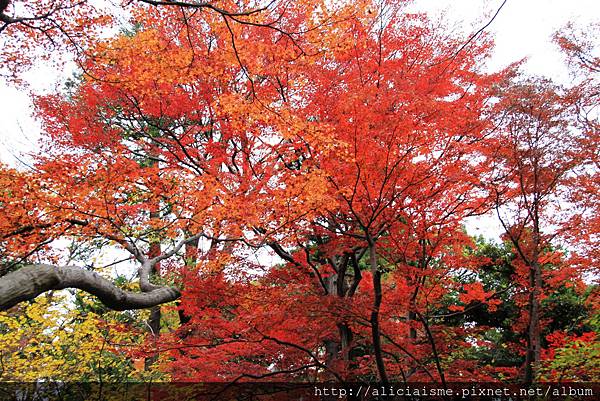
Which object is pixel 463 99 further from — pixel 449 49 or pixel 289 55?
pixel 289 55

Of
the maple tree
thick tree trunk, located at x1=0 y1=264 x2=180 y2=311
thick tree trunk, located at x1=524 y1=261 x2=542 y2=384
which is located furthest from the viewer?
thick tree trunk, located at x1=524 y1=261 x2=542 y2=384

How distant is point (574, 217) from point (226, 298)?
270 inches

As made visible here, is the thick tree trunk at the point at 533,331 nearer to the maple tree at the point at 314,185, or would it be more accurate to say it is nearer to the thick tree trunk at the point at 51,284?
the maple tree at the point at 314,185

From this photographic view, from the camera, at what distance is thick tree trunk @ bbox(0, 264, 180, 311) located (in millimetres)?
3203

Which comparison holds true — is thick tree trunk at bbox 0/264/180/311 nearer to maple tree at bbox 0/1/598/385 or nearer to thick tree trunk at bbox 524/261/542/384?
maple tree at bbox 0/1/598/385

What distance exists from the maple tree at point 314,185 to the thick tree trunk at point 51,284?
5cm

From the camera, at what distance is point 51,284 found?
3498 millimetres

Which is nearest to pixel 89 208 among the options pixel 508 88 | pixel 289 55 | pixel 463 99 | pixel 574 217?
pixel 289 55

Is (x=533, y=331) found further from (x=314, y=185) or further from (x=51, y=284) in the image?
(x=51, y=284)

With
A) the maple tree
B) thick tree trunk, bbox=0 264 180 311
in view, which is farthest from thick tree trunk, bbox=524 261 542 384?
thick tree trunk, bbox=0 264 180 311

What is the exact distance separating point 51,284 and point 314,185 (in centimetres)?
396

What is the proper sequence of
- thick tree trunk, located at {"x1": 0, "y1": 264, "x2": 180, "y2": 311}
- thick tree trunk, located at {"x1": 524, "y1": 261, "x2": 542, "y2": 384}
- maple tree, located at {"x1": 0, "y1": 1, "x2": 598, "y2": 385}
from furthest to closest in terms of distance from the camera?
thick tree trunk, located at {"x1": 524, "y1": 261, "x2": 542, "y2": 384}
maple tree, located at {"x1": 0, "y1": 1, "x2": 598, "y2": 385}
thick tree trunk, located at {"x1": 0, "y1": 264, "x2": 180, "y2": 311}

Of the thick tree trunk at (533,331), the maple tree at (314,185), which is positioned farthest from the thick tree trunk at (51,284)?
the thick tree trunk at (533,331)

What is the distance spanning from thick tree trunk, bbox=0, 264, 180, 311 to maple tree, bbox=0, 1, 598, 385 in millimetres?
50
